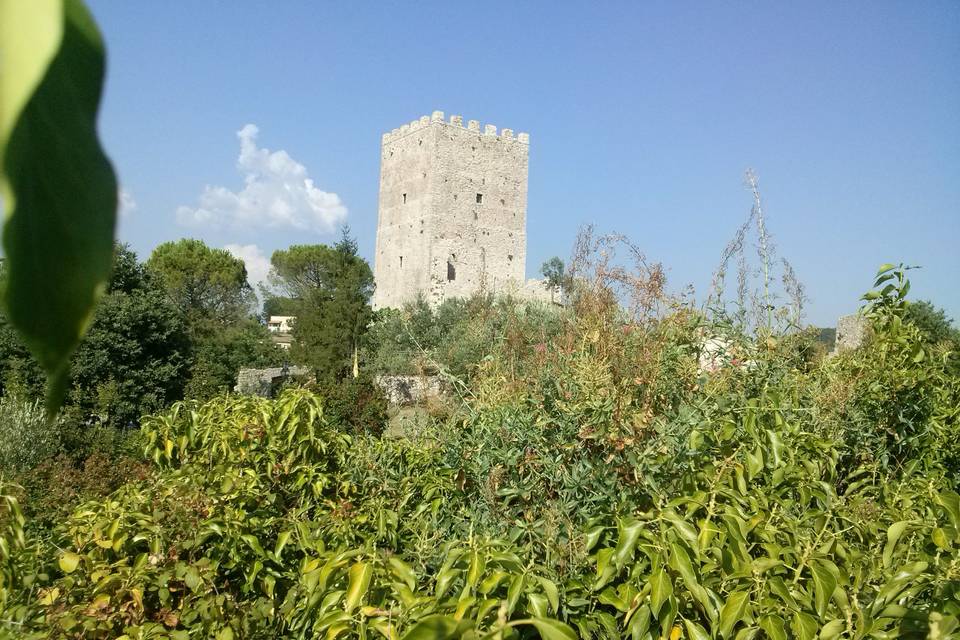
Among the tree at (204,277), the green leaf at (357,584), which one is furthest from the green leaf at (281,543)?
the tree at (204,277)

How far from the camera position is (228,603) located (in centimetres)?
193

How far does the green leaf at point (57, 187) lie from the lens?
12cm

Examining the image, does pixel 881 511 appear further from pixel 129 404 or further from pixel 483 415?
pixel 129 404

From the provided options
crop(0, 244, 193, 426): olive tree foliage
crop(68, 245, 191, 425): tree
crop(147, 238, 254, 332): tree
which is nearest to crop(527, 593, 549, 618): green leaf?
crop(0, 244, 193, 426): olive tree foliage

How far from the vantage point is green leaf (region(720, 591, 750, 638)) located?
1266mm

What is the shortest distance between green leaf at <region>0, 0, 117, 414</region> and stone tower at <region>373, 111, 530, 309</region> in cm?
Answer: 2425

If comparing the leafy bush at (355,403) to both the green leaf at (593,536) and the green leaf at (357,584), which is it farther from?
the green leaf at (357,584)

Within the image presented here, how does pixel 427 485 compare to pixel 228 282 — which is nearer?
pixel 427 485

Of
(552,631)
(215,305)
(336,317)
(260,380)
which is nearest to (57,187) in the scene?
(552,631)

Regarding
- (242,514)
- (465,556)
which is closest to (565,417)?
(465,556)

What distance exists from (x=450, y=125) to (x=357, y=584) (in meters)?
25.7

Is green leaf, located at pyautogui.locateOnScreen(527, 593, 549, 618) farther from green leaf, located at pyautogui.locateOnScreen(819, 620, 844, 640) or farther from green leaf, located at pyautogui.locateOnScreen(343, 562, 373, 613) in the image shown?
green leaf, located at pyautogui.locateOnScreen(819, 620, 844, 640)

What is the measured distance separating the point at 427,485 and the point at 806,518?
3.62 ft

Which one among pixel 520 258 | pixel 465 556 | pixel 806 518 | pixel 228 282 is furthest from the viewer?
pixel 228 282
